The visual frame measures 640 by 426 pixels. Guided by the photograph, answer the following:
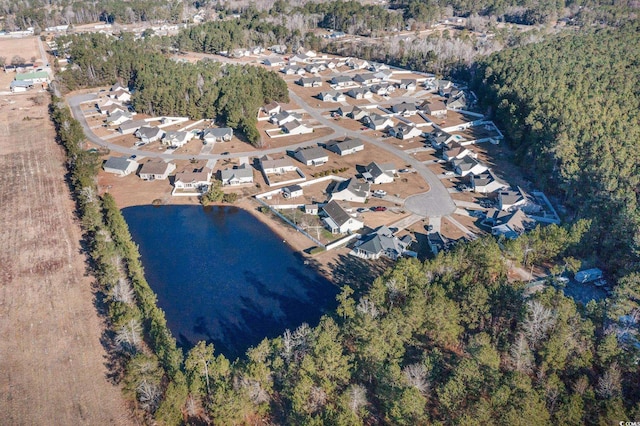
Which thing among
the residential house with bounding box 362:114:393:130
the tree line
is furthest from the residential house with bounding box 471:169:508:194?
the tree line

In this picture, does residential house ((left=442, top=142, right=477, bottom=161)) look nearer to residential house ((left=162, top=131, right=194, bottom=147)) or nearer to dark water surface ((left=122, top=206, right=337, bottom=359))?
dark water surface ((left=122, top=206, right=337, bottom=359))

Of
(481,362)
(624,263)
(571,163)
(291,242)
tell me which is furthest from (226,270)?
→ (571,163)

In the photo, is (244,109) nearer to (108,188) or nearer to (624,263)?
(108,188)

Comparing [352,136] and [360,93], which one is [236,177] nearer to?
[352,136]

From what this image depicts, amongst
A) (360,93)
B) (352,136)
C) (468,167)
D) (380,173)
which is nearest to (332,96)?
(360,93)

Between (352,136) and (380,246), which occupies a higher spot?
(352,136)

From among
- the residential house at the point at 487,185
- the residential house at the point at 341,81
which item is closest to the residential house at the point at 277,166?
the residential house at the point at 487,185
